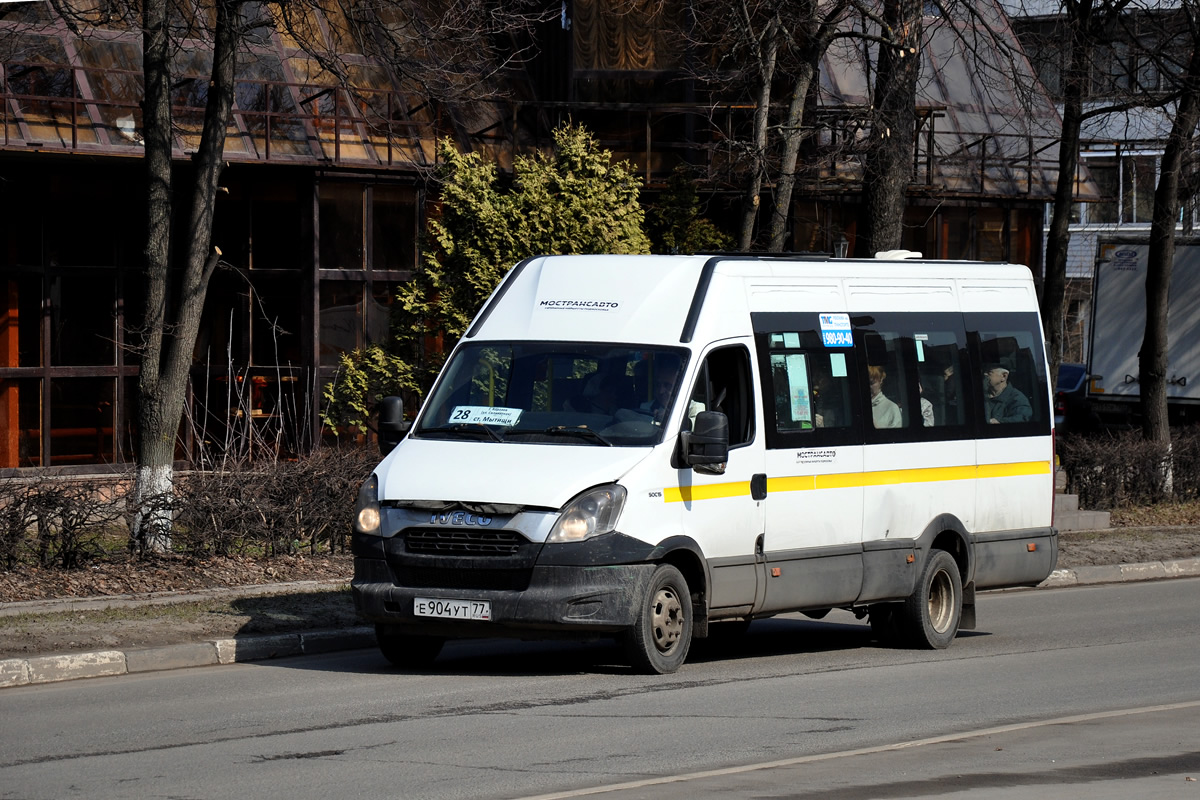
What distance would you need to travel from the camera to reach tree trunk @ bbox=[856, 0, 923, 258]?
19625 millimetres

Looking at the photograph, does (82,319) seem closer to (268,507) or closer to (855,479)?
(268,507)

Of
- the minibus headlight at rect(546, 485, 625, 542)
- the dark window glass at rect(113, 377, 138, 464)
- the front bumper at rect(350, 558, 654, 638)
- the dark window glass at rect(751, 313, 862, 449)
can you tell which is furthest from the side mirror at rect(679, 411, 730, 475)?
the dark window glass at rect(113, 377, 138, 464)

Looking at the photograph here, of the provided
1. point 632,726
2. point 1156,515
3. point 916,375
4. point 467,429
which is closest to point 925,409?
point 916,375

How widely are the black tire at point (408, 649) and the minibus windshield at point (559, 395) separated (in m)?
1.35

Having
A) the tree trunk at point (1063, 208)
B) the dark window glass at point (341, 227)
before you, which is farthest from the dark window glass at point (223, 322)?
the tree trunk at point (1063, 208)

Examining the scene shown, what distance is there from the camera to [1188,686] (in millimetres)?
10578

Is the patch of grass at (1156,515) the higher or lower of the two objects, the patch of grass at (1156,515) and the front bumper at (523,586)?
the lower

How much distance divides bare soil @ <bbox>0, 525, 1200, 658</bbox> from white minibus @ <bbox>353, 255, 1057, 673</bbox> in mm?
1712

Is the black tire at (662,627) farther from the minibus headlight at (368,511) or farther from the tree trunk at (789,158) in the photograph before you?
the tree trunk at (789,158)

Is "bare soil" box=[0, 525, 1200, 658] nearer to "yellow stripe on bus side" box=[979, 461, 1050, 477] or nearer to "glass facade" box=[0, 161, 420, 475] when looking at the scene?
"yellow stripe on bus side" box=[979, 461, 1050, 477]

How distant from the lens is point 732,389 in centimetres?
1130

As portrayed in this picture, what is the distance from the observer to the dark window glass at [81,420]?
23500mm

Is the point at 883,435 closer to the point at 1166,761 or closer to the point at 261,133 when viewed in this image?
the point at 1166,761

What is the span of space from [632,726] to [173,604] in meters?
5.31
